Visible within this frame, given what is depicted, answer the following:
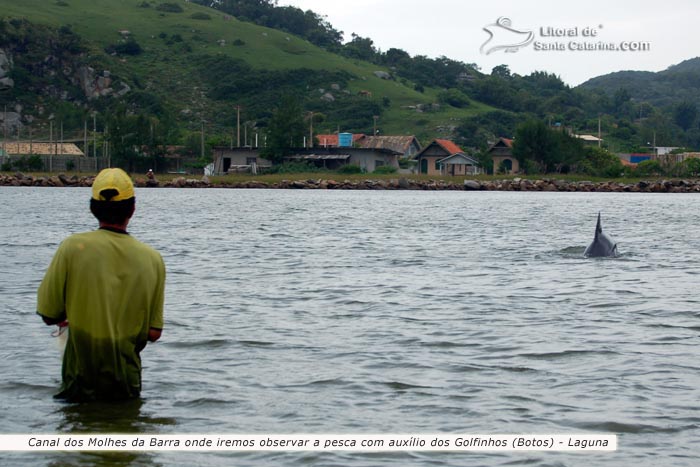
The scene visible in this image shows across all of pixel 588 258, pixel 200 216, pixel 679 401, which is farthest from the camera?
pixel 200 216

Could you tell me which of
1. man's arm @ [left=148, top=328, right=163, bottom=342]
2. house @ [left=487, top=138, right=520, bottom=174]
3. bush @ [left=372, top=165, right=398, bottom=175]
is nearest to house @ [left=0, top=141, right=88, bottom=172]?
bush @ [left=372, top=165, right=398, bottom=175]

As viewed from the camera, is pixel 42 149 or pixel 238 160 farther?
pixel 42 149

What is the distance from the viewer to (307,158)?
340 ft

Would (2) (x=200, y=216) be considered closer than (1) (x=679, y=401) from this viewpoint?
No

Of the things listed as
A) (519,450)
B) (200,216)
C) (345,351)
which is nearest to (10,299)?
(345,351)

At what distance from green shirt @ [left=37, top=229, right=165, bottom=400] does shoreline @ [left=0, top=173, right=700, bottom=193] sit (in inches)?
3313

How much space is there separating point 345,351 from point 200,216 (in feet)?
109

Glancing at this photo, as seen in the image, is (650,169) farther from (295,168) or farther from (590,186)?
(295,168)

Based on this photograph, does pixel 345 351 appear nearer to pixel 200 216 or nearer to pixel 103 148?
pixel 200 216

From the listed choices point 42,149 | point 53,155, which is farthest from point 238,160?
point 42,149

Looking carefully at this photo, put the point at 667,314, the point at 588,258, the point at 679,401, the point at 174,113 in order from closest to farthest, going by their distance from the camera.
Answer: the point at 679,401 < the point at 667,314 < the point at 588,258 < the point at 174,113

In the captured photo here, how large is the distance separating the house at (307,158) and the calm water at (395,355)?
79073 millimetres

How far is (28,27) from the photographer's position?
16512 cm

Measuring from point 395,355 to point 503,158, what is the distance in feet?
336
